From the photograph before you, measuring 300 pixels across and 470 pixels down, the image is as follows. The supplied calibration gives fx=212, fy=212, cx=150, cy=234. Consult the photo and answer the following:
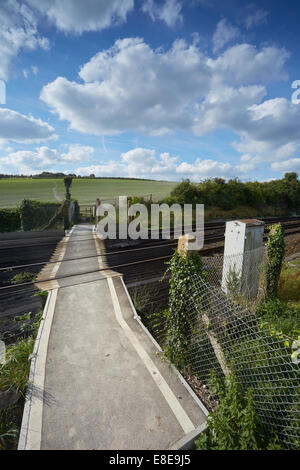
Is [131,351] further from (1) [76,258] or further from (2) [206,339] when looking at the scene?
(1) [76,258]

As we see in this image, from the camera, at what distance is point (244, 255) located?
486 cm

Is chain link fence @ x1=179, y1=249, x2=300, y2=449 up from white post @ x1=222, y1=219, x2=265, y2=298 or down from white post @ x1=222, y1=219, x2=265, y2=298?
down

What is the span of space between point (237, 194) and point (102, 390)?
82.0 feet

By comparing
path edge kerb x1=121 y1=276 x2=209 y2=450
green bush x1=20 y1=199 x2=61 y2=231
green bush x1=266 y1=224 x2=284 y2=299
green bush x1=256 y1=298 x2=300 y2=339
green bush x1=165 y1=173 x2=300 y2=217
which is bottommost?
path edge kerb x1=121 y1=276 x2=209 y2=450

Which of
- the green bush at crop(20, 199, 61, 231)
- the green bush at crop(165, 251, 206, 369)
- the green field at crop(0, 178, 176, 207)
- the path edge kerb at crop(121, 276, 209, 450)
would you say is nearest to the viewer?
the path edge kerb at crop(121, 276, 209, 450)

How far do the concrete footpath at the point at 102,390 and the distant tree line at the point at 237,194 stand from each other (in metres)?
17.7

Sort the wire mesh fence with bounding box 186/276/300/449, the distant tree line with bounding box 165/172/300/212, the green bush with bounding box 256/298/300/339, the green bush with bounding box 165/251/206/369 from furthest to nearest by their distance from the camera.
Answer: the distant tree line with bounding box 165/172/300/212 < the green bush with bounding box 256/298/300/339 < the green bush with bounding box 165/251/206/369 < the wire mesh fence with bounding box 186/276/300/449

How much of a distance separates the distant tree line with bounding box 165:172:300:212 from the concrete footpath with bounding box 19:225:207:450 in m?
17.7

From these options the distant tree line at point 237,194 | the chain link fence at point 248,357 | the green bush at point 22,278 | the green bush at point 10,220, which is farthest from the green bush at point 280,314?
the green bush at point 10,220

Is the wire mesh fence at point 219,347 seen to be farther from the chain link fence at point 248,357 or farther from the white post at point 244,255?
the white post at point 244,255

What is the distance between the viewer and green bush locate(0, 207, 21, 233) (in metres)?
16.5

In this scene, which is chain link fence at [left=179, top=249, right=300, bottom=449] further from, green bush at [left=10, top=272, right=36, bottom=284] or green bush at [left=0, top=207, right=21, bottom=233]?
green bush at [left=0, top=207, right=21, bottom=233]

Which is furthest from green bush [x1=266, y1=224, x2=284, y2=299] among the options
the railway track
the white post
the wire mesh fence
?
the railway track
